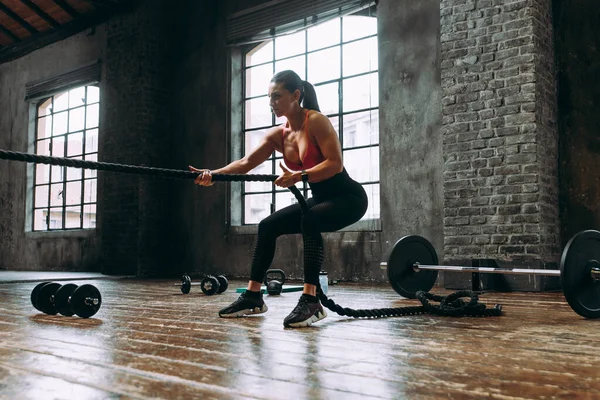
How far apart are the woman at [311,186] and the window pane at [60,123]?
729 centimetres

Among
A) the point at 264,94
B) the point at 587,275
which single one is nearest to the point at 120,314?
the point at 587,275

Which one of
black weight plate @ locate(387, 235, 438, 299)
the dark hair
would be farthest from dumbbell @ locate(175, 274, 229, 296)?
the dark hair

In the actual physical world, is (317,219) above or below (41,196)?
below

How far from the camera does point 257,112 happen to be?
7078 millimetres

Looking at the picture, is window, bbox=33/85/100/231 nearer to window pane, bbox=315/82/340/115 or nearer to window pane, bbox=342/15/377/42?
window pane, bbox=315/82/340/115

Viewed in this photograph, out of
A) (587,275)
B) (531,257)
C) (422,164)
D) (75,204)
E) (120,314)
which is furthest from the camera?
(75,204)

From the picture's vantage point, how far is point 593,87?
4.85 meters

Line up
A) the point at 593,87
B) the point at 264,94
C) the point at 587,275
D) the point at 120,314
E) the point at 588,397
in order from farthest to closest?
the point at 264,94
the point at 593,87
the point at 120,314
the point at 587,275
the point at 588,397

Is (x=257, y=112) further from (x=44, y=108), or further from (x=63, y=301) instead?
(x=44, y=108)

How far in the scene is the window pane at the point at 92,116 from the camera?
8.86 m

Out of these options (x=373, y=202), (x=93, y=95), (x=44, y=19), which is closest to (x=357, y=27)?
(x=373, y=202)

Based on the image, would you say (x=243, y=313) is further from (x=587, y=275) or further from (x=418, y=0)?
(x=418, y=0)

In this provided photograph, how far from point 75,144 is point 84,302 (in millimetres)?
6798

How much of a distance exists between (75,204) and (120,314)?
634 centimetres
